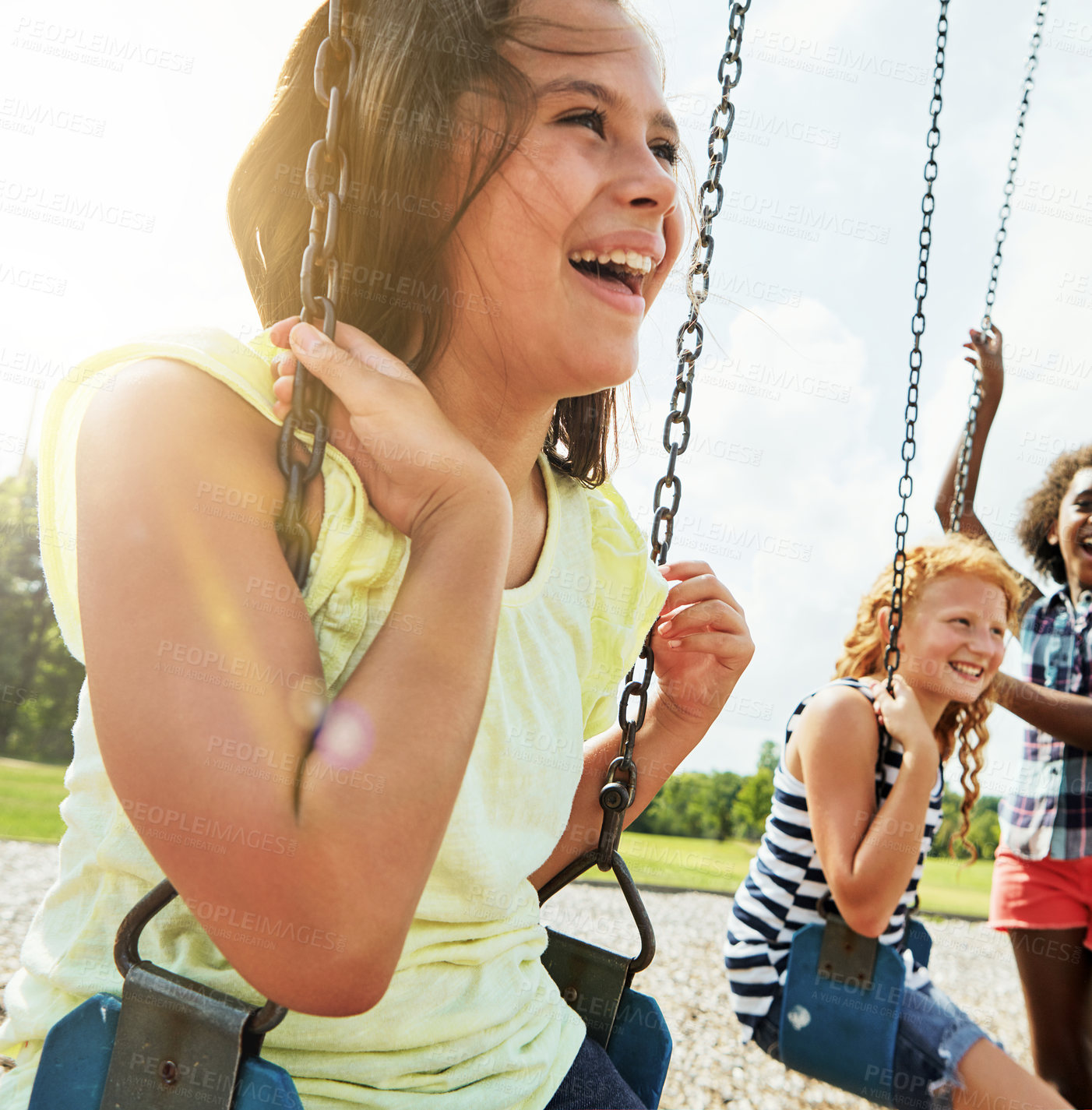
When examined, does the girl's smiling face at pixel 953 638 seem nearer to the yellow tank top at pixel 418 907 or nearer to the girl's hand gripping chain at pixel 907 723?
Answer: the girl's hand gripping chain at pixel 907 723

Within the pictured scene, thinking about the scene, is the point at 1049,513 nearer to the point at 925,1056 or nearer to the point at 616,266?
the point at 925,1056

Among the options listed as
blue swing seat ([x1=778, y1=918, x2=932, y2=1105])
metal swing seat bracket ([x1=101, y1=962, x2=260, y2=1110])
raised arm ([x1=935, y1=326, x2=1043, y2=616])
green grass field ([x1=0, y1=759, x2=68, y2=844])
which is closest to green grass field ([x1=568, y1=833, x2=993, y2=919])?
green grass field ([x1=0, y1=759, x2=68, y2=844])

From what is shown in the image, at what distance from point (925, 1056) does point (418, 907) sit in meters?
1.82

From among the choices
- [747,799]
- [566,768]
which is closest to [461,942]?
[566,768]

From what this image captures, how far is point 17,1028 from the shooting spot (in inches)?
36.8

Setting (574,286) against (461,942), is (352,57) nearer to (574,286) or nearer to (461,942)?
(574,286)

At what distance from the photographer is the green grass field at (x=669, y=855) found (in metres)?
9.45

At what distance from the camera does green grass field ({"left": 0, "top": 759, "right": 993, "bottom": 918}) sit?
945cm

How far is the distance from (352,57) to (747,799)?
15636 millimetres

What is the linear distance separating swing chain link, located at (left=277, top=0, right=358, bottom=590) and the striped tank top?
6.52 ft

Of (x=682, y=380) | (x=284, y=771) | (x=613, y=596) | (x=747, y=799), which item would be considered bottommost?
(x=747, y=799)

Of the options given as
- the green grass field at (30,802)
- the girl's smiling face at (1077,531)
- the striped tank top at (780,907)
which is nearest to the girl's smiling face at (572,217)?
the striped tank top at (780,907)

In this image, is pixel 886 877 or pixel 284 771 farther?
pixel 886 877

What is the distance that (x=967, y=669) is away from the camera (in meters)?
2.87
